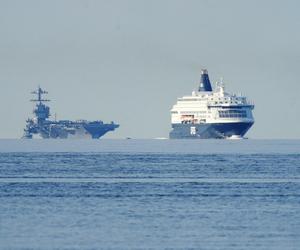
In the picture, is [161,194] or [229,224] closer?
[229,224]

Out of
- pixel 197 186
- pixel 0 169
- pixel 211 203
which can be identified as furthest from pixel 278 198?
pixel 0 169

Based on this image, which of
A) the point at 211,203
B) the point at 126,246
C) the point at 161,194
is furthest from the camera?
the point at 161,194

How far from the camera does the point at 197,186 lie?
63281 mm

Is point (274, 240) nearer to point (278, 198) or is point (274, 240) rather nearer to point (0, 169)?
point (278, 198)

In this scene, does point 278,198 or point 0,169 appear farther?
point 0,169

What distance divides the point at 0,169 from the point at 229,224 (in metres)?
40.6

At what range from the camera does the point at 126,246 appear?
1490 inches

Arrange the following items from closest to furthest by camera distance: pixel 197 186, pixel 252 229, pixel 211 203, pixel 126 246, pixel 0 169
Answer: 1. pixel 126 246
2. pixel 252 229
3. pixel 211 203
4. pixel 197 186
5. pixel 0 169

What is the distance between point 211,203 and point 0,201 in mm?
7982

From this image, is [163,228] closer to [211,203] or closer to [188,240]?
[188,240]

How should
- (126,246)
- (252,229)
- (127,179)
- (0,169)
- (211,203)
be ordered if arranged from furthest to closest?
(0,169)
(127,179)
(211,203)
(252,229)
(126,246)

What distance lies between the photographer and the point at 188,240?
3919 cm

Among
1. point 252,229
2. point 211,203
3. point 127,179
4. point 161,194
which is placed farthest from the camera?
point 127,179

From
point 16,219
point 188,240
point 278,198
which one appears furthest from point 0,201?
point 188,240
